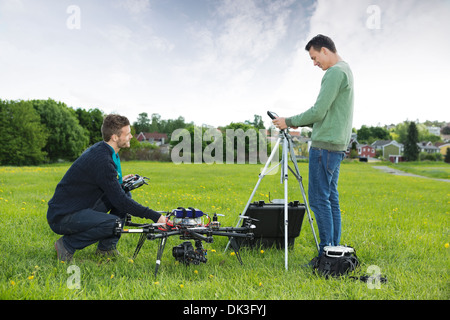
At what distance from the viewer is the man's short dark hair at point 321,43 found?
3914mm

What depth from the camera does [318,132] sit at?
13.0ft

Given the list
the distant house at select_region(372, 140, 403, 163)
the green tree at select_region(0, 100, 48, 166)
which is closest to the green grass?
the distant house at select_region(372, 140, 403, 163)

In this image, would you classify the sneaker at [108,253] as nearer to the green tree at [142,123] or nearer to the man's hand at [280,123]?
the man's hand at [280,123]

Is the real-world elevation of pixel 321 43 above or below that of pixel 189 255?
above

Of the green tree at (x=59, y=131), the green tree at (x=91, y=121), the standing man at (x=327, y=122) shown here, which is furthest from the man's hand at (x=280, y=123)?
the green tree at (x=91, y=121)

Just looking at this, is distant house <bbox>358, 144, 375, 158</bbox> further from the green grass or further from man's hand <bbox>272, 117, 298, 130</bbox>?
man's hand <bbox>272, 117, 298, 130</bbox>

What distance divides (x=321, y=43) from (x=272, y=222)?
234 centimetres

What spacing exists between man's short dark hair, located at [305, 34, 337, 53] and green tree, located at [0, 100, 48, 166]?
1717 inches

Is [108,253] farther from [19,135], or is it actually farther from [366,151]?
[366,151]

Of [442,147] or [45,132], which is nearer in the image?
[45,132]

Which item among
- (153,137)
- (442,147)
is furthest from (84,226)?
(442,147)

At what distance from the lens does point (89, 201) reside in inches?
156

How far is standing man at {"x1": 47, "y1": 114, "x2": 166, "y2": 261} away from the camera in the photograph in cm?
375
